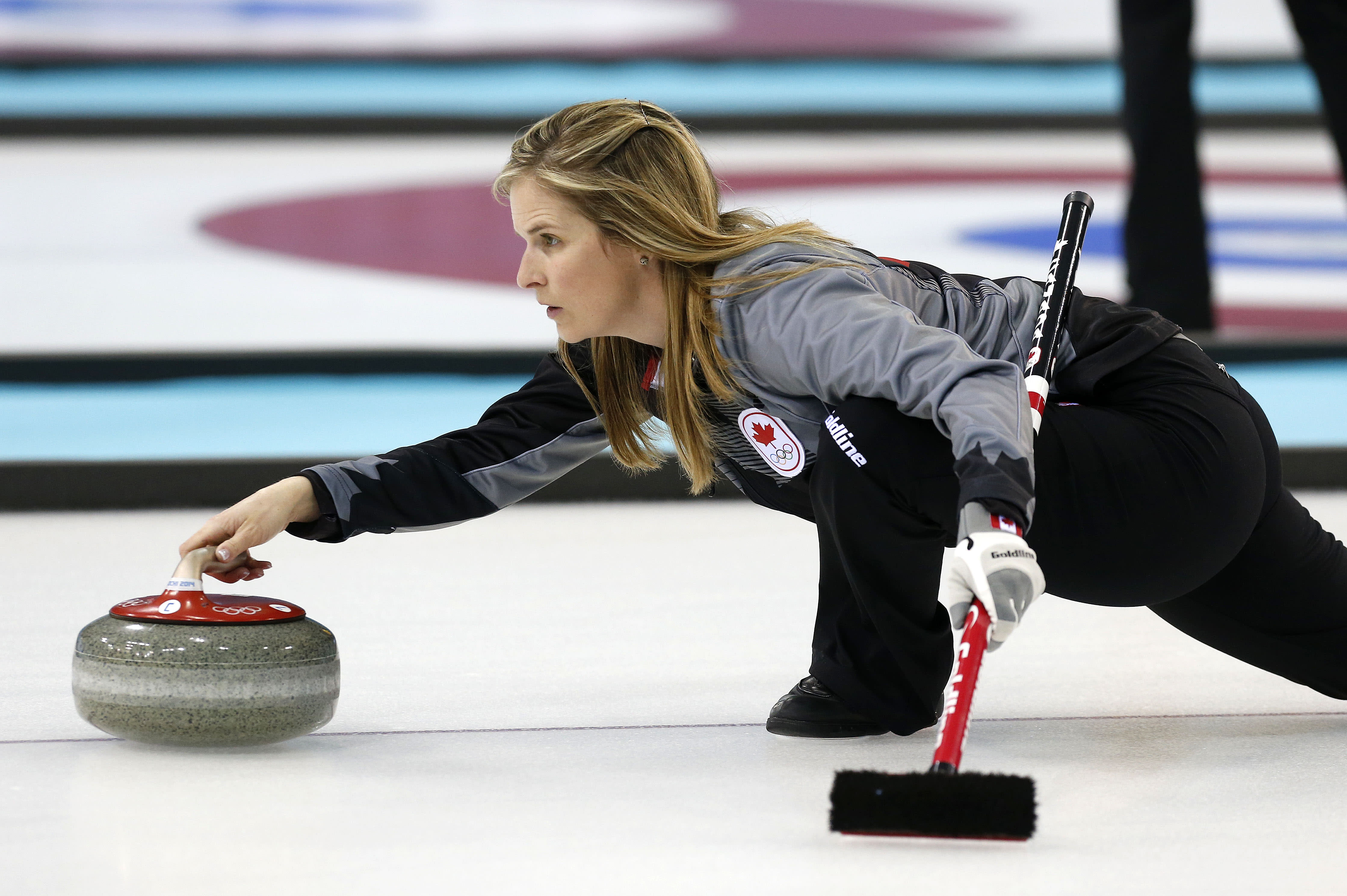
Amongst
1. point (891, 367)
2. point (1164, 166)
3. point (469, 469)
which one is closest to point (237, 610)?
point (469, 469)

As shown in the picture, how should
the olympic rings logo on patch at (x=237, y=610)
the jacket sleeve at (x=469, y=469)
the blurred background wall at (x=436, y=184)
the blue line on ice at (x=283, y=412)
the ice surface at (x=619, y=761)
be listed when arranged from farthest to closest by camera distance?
the blurred background wall at (x=436, y=184)
the blue line on ice at (x=283, y=412)
the jacket sleeve at (x=469, y=469)
the olympic rings logo on patch at (x=237, y=610)
the ice surface at (x=619, y=761)

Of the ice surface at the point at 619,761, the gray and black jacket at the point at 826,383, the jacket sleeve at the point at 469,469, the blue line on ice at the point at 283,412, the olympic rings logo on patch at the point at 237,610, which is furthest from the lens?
the blue line on ice at the point at 283,412

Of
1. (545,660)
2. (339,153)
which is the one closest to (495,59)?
(339,153)

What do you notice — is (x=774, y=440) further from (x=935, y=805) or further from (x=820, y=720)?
(x=935, y=805)

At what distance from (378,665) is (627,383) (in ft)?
1.64

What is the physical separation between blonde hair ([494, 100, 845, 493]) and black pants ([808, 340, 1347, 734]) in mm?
137

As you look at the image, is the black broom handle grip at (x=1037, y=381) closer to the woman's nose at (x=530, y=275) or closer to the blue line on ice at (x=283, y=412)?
the woman's nose at (x=530, y=275)

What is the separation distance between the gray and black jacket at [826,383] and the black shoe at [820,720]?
0.63ft

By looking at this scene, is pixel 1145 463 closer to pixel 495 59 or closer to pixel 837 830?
pixel 837 830

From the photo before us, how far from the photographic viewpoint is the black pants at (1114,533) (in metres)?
1.55

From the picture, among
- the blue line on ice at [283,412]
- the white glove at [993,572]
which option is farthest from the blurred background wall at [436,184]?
the white glove at [993,572]

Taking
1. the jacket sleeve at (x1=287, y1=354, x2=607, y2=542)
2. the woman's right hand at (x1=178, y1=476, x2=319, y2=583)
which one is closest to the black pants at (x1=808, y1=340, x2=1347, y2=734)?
the jacket sleeve at (x1=287, y1=354, x2=607, y2=542)

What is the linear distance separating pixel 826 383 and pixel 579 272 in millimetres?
248

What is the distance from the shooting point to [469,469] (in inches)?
67.9
